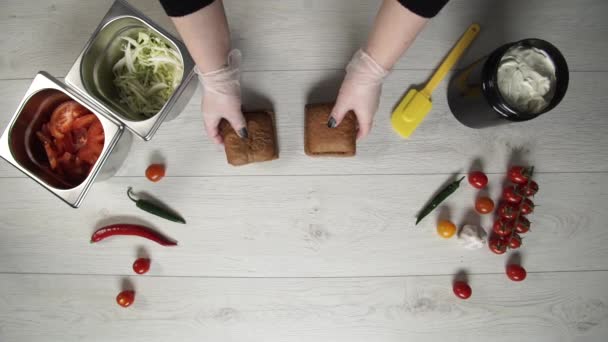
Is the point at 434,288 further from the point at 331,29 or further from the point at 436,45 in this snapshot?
the point at 331,29

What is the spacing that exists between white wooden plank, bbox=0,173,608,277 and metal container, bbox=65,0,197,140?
0.26 m

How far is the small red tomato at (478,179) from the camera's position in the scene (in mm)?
1151

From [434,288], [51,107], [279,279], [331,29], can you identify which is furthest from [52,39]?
[434,288]

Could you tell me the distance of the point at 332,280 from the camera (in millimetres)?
1189

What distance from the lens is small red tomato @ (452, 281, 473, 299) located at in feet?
3.76

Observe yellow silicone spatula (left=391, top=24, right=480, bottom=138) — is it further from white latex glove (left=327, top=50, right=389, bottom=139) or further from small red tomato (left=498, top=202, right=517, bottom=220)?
small red tomato (left=498, top=202, right=517, bottom=220)

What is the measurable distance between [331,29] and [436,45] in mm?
351

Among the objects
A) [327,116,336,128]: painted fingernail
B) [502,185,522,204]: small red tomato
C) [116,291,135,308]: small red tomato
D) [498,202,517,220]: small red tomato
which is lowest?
[116,291,135,308]: small red tomato

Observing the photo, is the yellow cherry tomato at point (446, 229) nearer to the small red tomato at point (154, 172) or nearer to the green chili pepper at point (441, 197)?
the green chili pepper at point (441, 197)

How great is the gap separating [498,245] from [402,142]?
0.44 m

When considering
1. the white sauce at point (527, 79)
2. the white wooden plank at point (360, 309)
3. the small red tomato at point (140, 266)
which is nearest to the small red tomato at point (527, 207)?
the white wooden plank at point (360, 309)

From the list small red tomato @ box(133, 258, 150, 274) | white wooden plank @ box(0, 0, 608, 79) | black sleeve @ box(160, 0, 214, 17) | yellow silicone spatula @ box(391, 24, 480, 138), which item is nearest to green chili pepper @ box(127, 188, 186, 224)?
small red tomato @ box(133, 258, 150, 274)

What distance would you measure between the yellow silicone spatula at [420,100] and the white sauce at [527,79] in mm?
223

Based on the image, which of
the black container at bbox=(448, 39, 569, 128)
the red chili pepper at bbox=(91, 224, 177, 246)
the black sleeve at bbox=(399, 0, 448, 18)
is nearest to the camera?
the black sleeve at bbox=(399, 0, 448, 18)
